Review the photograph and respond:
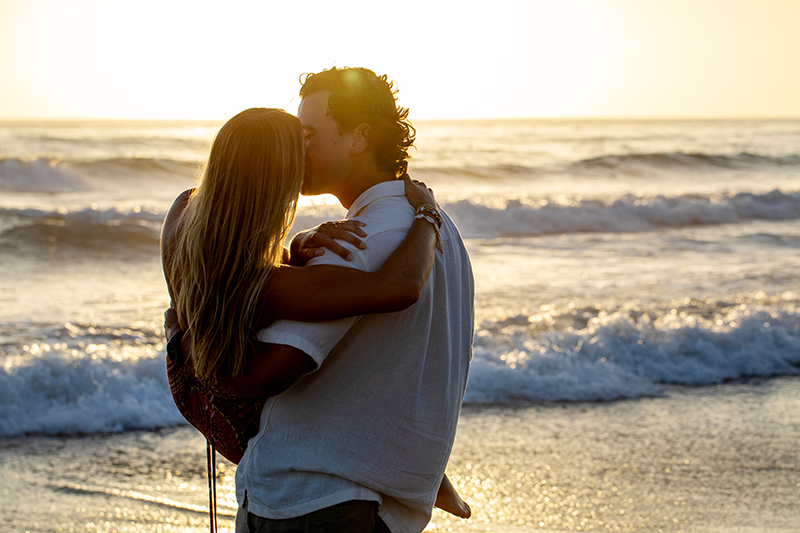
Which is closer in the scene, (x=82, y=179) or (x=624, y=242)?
(x=624, y=242)

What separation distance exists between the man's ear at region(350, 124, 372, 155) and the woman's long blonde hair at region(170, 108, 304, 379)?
0.66 feet

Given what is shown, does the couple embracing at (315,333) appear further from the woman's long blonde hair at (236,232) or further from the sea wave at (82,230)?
the sea wave at (82,230)

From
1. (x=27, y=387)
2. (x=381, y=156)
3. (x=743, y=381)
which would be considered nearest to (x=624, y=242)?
(x=743, y=381)

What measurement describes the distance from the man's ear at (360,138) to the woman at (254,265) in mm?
185

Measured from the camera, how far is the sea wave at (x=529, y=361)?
5027mm

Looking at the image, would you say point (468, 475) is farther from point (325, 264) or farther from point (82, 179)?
point (82, 179)

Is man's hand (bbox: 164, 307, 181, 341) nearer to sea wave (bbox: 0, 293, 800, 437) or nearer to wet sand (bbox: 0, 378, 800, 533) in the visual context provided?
wet sand (bbox: 0, 378, 800, 533)

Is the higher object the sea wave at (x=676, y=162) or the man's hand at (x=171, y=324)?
the sea wave at (x=676, y=162)

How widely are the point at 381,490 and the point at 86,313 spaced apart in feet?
22.6

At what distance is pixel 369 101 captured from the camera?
1.57m

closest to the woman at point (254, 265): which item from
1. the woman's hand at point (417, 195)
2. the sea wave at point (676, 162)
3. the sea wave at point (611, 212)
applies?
the woman's hand at point (417, 195)

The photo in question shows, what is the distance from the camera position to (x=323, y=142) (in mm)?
1583

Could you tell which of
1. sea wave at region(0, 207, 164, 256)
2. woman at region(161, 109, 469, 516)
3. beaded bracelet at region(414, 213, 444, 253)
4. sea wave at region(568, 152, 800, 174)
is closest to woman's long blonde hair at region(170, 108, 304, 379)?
woman at region(161, 109, 469, 516)

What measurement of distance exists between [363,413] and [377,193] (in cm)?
50
